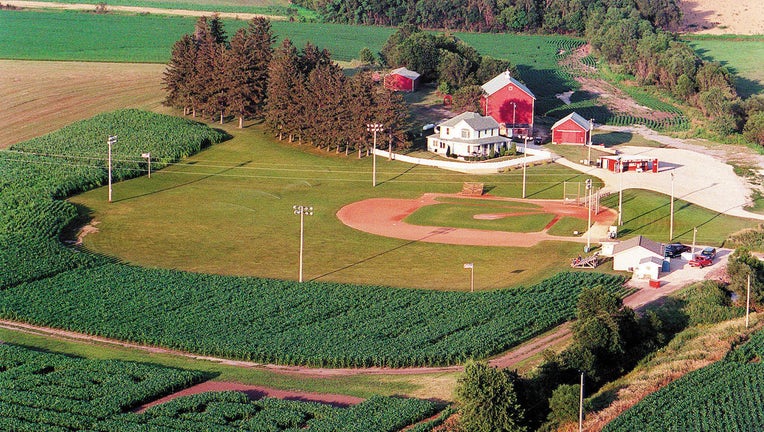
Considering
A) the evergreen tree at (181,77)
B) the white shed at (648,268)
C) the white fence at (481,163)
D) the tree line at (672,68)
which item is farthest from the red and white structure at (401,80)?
the white shed at (648,268)

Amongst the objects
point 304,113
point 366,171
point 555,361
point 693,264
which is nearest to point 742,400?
point 555,361

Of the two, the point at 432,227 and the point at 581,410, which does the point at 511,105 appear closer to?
the point at 432,227

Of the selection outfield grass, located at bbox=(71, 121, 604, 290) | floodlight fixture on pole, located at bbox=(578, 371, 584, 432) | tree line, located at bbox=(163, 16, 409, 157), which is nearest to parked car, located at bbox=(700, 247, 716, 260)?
outfield grass, located at bbox=(71, 121, 604, 290)

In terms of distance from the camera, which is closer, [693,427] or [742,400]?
[693,427]

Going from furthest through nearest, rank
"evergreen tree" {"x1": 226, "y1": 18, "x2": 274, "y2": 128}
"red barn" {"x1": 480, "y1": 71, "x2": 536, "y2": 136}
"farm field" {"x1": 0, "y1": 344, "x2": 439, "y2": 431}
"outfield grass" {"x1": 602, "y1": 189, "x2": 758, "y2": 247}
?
"evergreen tree" {"x1": 226, "y1": 18, "x2": 274, "y2": 128} → "red barn" {"x1": 480, "y1": 71, "x2": 536, "y2": 136} → "outfield grass" {"x1": 602, "y1": 189, "x2": 758, "y2": 247} → "farm field" {"x1": 0, "y1": 344, "x2": 439, "y2": 431}

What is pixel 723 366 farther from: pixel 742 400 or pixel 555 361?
pixel 555 361

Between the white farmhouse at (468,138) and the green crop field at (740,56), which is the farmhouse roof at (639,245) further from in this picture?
the green crop field at (740,56)

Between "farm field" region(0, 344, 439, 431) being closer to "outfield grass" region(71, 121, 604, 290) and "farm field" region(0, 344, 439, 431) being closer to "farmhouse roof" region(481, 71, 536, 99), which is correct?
"outfield grass" region(71, 121, 604, 290)
